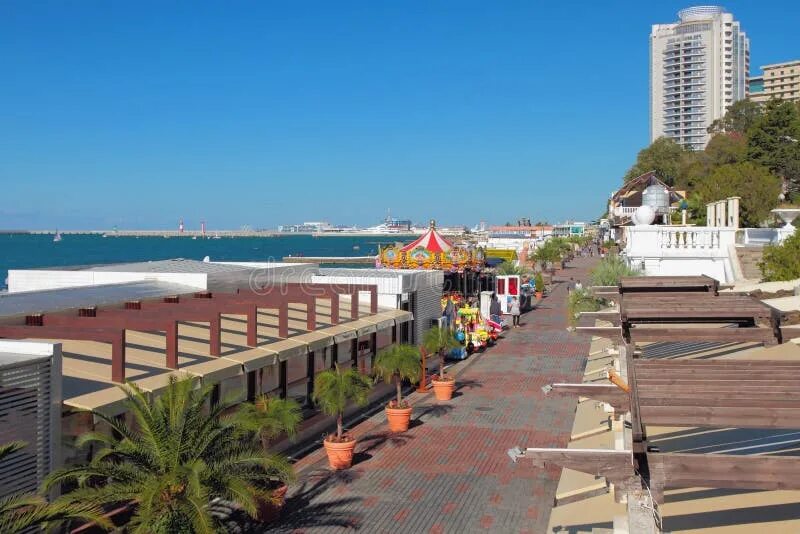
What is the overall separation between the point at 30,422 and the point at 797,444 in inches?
330

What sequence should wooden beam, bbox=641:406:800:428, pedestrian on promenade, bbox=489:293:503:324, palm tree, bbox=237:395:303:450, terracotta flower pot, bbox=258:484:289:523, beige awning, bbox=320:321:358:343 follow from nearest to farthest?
wooden beam, bbox=641:406:800:428
terracotta flower pot, bbox=258:484:289:523
palm tree, bbox=237:395:303:450
beige awning, bbox=320:321:358:343
pedestrian on promenade, bbox=489:293:503:324

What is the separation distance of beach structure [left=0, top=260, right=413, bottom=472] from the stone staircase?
941 cm

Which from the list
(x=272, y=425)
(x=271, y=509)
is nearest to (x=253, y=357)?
(x=272, y=425)

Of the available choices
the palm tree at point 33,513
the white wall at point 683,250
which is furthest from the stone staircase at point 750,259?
the palm tree at point 33,513

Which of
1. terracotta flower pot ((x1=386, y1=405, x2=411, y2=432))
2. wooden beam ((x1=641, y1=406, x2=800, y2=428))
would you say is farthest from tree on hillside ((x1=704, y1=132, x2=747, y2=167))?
wooden beam ((x1=641, y1=406, x2=800, y2=428))

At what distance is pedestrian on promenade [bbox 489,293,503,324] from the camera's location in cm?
3572

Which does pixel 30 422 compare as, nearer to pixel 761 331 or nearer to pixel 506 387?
pixel 761 331

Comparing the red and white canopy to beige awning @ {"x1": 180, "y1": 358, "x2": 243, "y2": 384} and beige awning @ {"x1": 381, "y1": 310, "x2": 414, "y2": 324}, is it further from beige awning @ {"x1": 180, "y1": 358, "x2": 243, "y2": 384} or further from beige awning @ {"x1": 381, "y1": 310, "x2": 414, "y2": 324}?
beige awning @ {"x1": 180, "y1": 358, "x2": 243, "y2": 384}

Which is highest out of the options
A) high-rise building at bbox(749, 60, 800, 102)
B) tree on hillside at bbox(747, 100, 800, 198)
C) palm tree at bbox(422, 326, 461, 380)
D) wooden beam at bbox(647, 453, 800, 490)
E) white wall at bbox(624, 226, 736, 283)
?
high-rise building at bbox(749, 60, 800, 102)

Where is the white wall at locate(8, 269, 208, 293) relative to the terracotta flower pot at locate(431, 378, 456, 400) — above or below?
above

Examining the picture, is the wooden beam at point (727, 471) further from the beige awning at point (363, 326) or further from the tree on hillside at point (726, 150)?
the tree on hillside at point (726, 150)

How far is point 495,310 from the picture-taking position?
36.4m

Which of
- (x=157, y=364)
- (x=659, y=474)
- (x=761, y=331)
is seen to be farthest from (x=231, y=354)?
(x=659, y=474)

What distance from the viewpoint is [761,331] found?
898 centimetres
